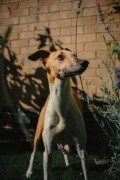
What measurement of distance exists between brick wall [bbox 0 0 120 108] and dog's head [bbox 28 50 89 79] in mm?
1602

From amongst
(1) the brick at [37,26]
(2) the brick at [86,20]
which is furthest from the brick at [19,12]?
(2) the brick at [86,20]

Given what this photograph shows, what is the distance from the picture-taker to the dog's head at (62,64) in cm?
279

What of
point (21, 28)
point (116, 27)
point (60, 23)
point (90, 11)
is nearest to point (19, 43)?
point (21, 28)

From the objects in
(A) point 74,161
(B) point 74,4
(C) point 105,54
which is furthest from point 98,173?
(B) point 74,4

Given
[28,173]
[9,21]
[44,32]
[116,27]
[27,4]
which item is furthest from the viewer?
[9,21]

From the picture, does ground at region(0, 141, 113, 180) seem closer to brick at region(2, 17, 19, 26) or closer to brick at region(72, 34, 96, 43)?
brick at region(72, 34, 96, 43)

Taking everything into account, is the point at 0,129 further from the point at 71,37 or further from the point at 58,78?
the point at 58,78

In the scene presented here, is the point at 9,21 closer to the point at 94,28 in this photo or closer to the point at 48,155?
the point at 94,28

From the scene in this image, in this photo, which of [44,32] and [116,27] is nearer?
[116,27]

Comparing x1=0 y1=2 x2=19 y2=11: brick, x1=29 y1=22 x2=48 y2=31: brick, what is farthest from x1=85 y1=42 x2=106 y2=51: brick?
x1=0 y1=2 x2=19 y2=11: brick

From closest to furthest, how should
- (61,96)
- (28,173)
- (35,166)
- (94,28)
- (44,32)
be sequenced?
(61,96), (28,173), (35,166), (94,28), (44,32)

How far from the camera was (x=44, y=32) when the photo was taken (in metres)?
5.23

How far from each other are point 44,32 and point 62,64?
7.80 ft

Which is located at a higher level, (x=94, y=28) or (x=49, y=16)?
(x=49, y=16)
